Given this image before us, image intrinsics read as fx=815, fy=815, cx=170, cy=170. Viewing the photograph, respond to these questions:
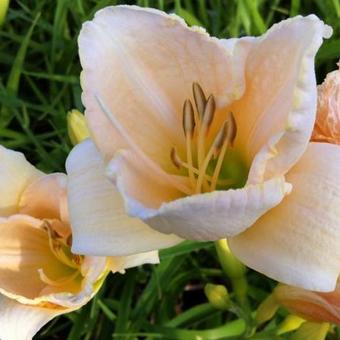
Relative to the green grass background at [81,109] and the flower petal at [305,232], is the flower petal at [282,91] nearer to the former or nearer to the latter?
the flower petal at [305,232]

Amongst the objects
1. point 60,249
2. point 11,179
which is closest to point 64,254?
point 60,249

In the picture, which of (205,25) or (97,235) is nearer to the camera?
(97,235)

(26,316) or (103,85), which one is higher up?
(103,85)

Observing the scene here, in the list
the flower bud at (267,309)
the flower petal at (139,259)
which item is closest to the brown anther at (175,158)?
the flower petal at (139,259)

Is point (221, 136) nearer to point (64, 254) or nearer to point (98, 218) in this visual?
point (98, 218)

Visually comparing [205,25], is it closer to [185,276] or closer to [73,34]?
[73,34]

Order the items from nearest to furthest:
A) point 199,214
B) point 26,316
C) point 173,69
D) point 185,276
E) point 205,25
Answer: point 199,214 < point 173,69 < point 26,316 < point 185,276 < point 205,25

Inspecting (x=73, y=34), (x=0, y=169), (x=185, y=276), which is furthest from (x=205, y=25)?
(x=0, y=169)

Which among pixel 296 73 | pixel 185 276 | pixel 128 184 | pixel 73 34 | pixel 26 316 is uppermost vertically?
pixel 296 73
